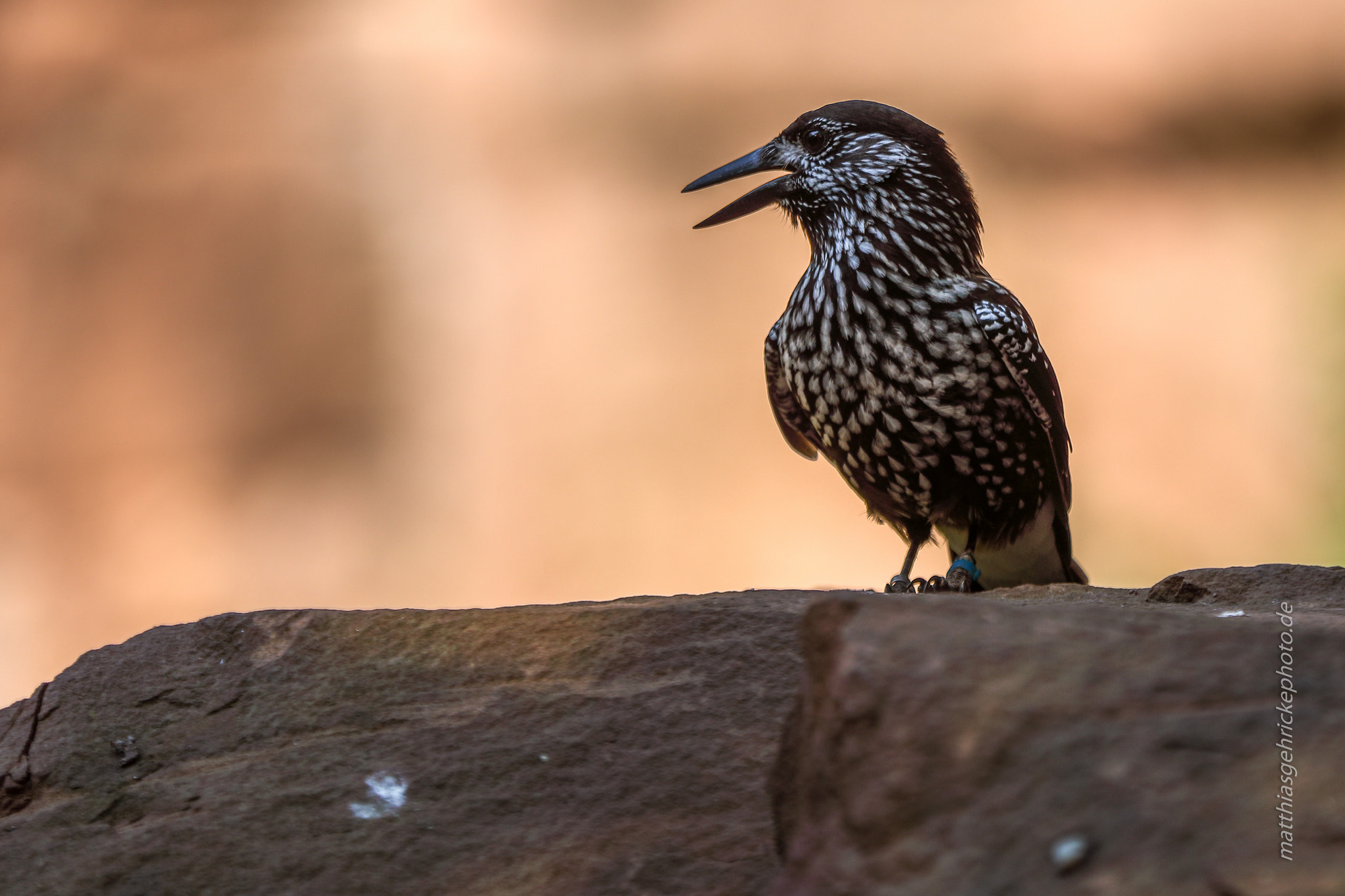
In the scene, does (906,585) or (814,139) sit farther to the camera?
(814,139)

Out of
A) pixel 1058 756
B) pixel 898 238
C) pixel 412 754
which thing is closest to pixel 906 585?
pixel 898 238

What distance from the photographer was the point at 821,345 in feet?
12.8

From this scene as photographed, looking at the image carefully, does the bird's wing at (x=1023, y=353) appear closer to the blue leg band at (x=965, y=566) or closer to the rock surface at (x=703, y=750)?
the blue leg band at (x=965, y=566)

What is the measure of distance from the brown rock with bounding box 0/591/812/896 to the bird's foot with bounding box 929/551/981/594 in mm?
1196

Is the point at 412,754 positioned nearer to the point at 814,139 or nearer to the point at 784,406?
the point at 784,406

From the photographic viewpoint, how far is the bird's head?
4.12 metres

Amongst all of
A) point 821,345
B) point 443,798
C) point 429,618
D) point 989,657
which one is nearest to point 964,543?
point 821,345

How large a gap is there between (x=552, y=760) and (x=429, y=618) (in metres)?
0.65

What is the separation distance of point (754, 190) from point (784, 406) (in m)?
0.81

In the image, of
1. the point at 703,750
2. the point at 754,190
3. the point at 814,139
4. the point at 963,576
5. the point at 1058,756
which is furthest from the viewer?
the point at 754,190

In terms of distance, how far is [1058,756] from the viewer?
1.39m

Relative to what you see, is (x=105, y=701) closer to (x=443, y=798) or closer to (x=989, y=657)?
(x=443, y=798)

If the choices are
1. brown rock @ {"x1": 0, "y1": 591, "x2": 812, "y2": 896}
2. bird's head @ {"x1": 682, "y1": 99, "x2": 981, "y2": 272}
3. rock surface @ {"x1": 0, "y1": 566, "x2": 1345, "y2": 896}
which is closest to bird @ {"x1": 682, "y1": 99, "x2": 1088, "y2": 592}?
bird's head @ {"x1": 682, "y1": 99, "x2": 981, "y2": 272}

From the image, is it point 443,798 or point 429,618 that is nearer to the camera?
point 443,798
